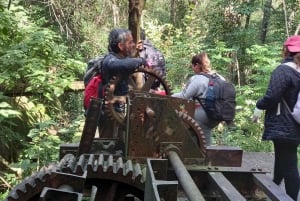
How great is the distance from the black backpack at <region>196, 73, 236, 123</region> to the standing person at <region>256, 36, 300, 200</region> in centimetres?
61

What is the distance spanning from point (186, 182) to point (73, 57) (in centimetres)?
779

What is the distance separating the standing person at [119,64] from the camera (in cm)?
457

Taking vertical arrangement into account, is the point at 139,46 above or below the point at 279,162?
above

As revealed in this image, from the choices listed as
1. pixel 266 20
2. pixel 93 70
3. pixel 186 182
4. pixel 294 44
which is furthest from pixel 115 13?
pixel 186 182

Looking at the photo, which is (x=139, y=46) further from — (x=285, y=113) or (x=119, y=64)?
(x=285, y=113)

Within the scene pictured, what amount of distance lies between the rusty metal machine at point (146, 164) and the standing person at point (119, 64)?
31 centimetres

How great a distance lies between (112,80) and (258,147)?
517 cm

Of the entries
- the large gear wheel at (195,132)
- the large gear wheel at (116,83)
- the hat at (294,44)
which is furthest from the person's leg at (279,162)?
the large gear wheel at (116,83)

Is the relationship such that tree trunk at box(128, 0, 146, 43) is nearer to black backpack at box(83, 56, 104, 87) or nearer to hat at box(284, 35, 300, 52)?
black backpack at box(83, 56, 104, 87)

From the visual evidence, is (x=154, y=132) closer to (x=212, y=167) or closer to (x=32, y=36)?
(x=212, y=167)

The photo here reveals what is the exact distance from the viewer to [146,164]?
3529 millimetres

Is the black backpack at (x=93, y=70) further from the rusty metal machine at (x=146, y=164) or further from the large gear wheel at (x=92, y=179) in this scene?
the large gear wheel at (x=92, y=179)

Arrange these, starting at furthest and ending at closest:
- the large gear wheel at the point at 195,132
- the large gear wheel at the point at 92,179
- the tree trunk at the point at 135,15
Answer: the tree trunk at the point at 135,15 → the large gear wheel at the point at 195,132 → the large gear wheel at the point at 92,179

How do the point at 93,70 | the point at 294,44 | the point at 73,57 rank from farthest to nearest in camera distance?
the point at 73,57
the point at 93,70
the point at 294,44
